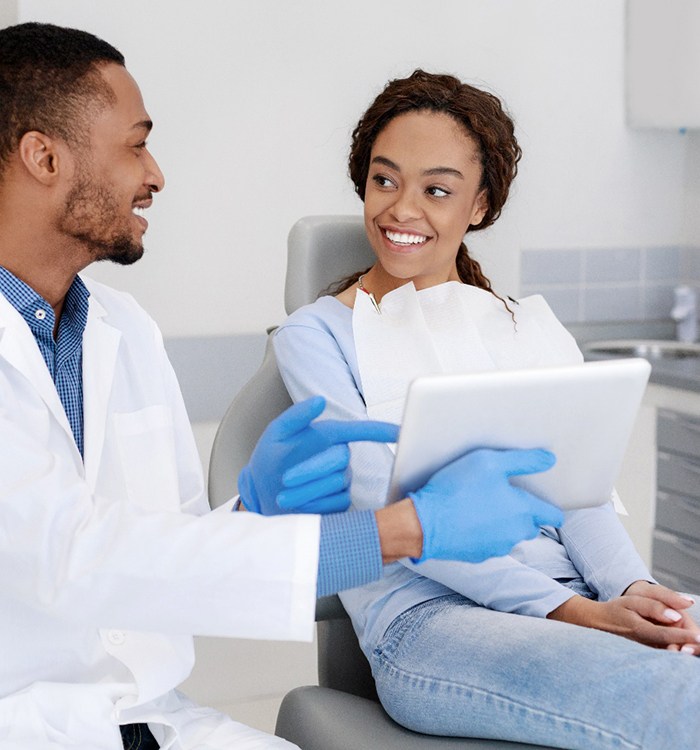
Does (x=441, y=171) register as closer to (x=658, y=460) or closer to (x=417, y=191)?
(x=417, y=191)

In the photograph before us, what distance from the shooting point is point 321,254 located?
75.5 inches

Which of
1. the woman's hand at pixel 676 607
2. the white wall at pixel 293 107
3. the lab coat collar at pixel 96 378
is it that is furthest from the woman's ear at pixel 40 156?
the white wall at pixel 293 107

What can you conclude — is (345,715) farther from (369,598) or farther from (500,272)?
(500,272)

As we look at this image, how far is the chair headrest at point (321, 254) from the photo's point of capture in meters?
1.91

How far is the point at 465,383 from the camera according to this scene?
1.17 meters

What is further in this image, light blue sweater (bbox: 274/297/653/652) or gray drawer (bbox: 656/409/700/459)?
gray drawer (bbox: 656/409/700/459)

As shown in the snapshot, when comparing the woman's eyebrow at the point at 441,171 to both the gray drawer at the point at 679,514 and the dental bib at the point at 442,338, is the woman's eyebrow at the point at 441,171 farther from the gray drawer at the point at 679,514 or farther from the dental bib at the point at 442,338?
the gray drawer at the point at 679,514

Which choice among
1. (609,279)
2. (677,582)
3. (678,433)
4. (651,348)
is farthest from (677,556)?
(609,279)

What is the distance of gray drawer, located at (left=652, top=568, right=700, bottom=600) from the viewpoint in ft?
9.57

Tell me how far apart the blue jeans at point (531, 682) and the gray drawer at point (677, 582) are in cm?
154

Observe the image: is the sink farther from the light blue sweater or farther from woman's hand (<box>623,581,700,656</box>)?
woman's hand (<box>623,581,700,656</box>)

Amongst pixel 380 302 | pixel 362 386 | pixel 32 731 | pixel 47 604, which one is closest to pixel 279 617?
pixel 47 604

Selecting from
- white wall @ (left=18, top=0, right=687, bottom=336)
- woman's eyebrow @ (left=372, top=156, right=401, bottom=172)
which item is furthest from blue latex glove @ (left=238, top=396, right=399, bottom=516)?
white wall @ (left=18, top=0, right=687, bottom=336)

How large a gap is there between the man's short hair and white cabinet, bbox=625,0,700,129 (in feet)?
7.03
